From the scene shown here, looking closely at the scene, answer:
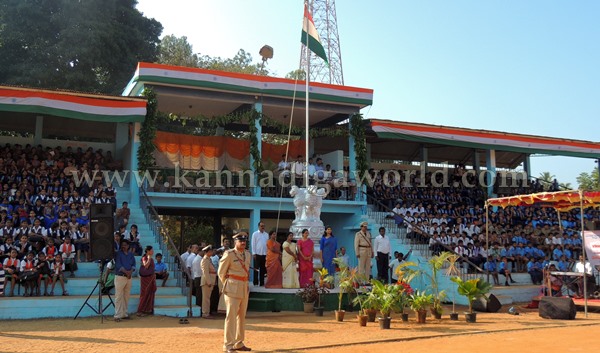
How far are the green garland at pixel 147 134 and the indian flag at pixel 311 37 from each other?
5008 millimetres

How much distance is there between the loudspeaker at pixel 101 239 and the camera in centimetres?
1105

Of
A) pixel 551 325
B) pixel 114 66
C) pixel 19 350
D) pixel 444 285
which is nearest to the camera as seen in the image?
pixel 19 350

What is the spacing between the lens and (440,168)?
26750 millimetres

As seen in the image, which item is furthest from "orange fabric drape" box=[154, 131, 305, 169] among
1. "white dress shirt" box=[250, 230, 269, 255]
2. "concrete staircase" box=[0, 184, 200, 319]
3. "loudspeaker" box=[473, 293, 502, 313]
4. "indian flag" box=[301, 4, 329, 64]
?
"loudspeaker" box=[473, 293, 502, 313]

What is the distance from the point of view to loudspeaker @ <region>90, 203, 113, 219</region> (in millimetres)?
11234

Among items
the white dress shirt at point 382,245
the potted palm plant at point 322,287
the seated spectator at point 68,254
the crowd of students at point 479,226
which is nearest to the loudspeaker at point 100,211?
the seated spectator at point 68,254

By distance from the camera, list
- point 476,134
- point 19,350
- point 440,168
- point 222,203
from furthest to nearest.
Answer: point 440,168 < point 476,134 < point 222,203 < point 19,350

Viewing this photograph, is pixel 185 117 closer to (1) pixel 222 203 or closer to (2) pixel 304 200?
(1) pixel 222 203

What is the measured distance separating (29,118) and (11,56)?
9.38 m

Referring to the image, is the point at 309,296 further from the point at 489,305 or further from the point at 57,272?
the point at 57,272

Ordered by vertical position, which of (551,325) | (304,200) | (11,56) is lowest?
(551,325)

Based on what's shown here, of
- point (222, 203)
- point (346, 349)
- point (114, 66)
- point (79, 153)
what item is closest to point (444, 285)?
point (222, 203)

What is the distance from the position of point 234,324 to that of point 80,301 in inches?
204

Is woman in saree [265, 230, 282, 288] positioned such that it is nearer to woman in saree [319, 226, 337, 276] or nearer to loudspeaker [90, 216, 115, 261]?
woman in saree [319, 226, 337, 276]
